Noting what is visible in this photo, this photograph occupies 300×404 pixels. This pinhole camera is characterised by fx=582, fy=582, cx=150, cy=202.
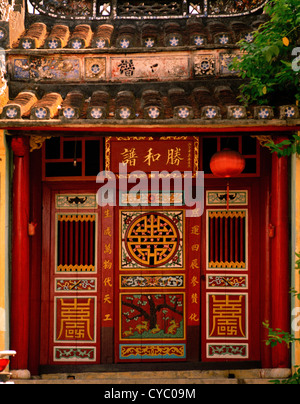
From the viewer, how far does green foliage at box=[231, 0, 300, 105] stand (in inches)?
240

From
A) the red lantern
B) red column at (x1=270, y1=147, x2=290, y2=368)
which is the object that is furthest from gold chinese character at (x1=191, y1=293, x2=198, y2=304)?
the red lantern

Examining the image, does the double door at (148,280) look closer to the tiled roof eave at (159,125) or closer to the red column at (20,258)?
the red column at (20,258)

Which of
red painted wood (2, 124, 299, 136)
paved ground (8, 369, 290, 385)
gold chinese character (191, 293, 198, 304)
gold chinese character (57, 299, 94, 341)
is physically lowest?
paved ground (8, 369, 290, 385)

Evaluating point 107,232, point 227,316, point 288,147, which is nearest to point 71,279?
point 107,232

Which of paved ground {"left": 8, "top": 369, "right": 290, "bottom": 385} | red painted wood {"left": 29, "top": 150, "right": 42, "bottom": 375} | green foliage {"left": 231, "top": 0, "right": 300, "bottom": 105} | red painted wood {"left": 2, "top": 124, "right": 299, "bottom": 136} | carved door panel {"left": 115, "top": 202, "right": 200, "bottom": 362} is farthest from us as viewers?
carved door panel {"left": 115, "top": 202, "right": 200, "bottom": 362}

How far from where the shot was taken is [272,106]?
626 centimetres

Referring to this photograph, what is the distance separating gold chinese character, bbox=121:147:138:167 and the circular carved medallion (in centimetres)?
69

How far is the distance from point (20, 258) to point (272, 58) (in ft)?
11.8

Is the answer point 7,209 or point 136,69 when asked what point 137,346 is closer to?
point 7,209

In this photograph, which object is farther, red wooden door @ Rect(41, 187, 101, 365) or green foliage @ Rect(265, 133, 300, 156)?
red wooden door @ Rect(41, 187, 101, 365)

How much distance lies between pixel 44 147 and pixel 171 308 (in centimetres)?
256

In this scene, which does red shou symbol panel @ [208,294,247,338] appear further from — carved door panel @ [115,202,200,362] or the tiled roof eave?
the tiled roof eave

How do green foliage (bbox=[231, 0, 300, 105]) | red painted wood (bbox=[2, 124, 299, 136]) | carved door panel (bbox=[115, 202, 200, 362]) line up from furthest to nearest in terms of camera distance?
1. carved door panel (bbox=[115, 202, 200, 362])
2. red painted wood (bbox=[2, 124, 299, 136])
3. green foliage (bbox=[231, 0, 300, 105])
